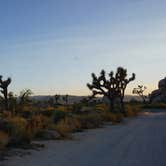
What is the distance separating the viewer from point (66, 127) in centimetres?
2434

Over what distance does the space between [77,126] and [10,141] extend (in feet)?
35.9

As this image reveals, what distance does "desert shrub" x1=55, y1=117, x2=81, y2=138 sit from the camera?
22.4 m

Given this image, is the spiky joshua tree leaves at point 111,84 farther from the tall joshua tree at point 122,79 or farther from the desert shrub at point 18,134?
the desert shrub at point 18,134

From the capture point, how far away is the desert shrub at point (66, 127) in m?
22.4

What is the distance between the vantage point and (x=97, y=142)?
2072 cm

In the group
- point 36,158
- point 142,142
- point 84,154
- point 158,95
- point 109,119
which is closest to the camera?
point 36,158

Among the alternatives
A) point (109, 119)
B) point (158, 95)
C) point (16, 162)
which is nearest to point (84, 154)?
point (16, 162)

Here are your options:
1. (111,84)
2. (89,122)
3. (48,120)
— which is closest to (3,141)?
(48,120)

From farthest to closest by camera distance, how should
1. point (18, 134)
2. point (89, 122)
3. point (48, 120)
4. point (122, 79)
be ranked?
1. point (122, 79)
2. point (89, 122)
3. point (48, 120)
4. point (18, 134)

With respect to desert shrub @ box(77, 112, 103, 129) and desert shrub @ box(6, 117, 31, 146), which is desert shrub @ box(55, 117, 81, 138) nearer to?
desert shrub @ box(77, 112, 103, 129)

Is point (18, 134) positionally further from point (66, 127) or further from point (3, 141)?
point (66, 127)

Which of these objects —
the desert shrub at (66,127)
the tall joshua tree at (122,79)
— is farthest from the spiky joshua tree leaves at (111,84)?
the desert shrub at (66,127)

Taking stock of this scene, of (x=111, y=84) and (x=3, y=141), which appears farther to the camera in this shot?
(x=111, y=84)

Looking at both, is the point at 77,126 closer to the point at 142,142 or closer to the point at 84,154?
the point at 142,142
